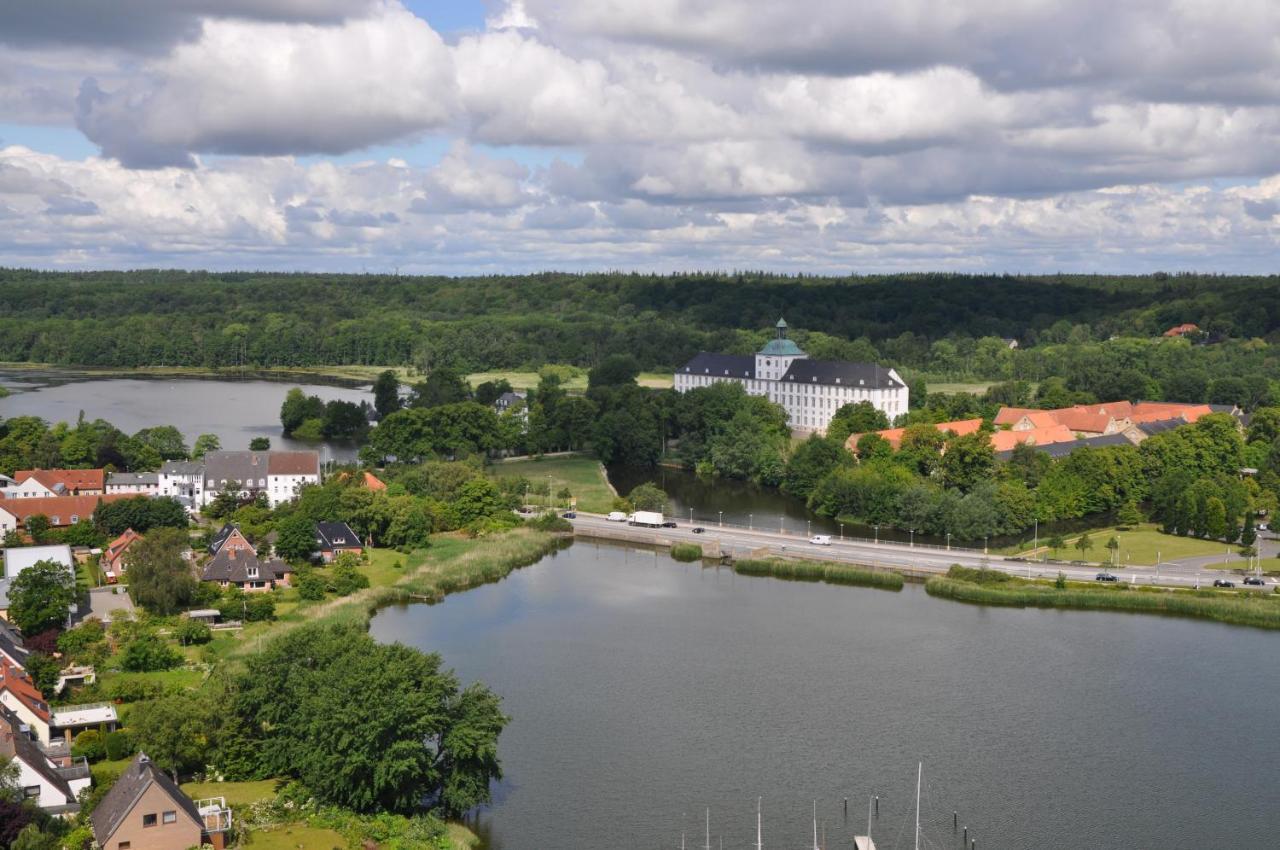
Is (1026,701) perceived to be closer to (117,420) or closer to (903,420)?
(903,420)

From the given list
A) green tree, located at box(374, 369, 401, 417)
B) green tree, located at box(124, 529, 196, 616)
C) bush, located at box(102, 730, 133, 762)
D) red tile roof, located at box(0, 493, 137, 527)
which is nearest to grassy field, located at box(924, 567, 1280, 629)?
green tree, located at box(124, 529, 196, 616)

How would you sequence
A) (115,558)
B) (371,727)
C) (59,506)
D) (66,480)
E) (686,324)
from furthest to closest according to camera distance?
(686,324)
(66,480)
(59,506)
(115,558)
(371,727)

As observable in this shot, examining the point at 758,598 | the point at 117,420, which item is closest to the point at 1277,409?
the point at 758,598

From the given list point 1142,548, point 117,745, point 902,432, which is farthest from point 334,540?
point 1142,548

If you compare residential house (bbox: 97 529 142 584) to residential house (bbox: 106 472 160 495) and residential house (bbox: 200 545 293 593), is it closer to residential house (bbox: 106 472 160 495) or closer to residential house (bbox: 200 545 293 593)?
residential house (bbox: 200 545 293 593)

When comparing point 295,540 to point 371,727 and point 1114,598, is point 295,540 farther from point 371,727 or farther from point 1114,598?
point 1114,598

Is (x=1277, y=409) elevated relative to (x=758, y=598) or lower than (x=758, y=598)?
elevated
